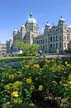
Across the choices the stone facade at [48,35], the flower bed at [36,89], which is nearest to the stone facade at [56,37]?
the stone facade at [48,35]

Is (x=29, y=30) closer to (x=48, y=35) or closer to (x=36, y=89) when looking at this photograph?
(x=48, y=35)

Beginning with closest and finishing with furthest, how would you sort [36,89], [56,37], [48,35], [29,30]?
[36,89] < [56,37] < [48,35] < [29,30]

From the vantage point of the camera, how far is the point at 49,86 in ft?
19.8

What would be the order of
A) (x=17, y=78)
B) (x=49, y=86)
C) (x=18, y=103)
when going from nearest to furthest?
(x=18, y=103) → (x=49, y=86) → (x=17, y=78)

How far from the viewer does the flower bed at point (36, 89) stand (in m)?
5.18

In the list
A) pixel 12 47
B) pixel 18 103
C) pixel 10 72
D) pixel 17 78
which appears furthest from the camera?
pixel 12 47

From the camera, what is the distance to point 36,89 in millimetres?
6262

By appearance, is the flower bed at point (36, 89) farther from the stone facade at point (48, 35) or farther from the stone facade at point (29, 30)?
the stone facade at point (29, 30)

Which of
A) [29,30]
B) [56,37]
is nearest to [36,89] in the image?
[56,37]

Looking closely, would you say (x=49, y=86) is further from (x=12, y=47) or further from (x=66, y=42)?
(x=12, y=47)

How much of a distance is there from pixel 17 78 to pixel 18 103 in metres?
1.63

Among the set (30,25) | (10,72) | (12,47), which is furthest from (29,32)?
(10,72)

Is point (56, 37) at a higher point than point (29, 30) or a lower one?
lower

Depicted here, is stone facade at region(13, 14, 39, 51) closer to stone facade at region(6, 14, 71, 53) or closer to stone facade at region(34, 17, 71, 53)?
stone facade at region(6, 14, 71, 53)
